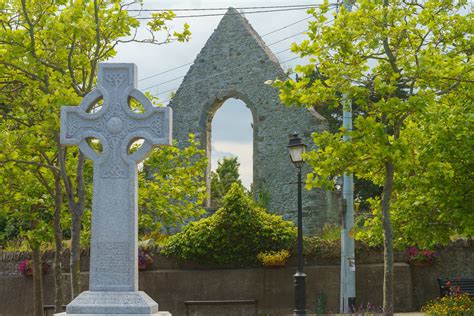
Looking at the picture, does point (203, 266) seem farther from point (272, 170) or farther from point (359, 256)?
point (272, 170)

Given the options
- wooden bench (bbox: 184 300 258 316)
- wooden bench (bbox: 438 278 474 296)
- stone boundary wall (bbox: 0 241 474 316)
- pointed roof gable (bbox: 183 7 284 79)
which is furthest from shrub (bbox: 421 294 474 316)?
pointed roof gable (bbox: 183 7 284 79)

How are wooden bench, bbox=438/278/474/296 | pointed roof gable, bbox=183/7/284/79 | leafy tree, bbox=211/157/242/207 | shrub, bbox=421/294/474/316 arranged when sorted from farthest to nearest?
leafy tree, bbox=211/157/242/207 → pointed roof gable, bbox=183/7/284/79 → wooden bench, bbox=438/278/474/296 → shrub, bbox=421/294/474/316

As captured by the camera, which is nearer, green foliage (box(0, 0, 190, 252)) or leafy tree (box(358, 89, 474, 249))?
green foliage (box(0, 0, 190, 252))

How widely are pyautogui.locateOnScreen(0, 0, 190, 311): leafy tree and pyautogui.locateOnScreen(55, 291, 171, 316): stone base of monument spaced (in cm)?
334

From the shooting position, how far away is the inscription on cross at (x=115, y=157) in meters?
7.16

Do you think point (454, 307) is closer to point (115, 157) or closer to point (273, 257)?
point (273, 257)

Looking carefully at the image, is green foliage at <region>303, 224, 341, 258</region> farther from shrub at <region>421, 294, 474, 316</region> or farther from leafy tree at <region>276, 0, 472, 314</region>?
leafy tree at <region>276, 0, 472, 314</region>

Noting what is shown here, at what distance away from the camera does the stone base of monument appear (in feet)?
22.1

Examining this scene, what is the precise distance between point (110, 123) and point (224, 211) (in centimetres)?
968

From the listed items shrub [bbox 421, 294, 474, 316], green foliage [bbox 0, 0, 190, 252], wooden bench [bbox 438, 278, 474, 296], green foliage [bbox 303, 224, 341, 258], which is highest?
green foliage [bbox 0, 0, 190, 252]

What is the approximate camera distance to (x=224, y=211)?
1702cm

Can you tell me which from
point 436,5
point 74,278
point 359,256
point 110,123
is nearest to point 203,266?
point 359,256

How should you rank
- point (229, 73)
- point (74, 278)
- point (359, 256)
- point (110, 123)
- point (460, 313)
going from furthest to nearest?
point (229, 73), point (359, 256), point (460, 313), point (74, 278), point (110, 123)

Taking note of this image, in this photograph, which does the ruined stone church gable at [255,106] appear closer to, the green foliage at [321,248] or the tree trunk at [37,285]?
the green foliage at [321,248]
